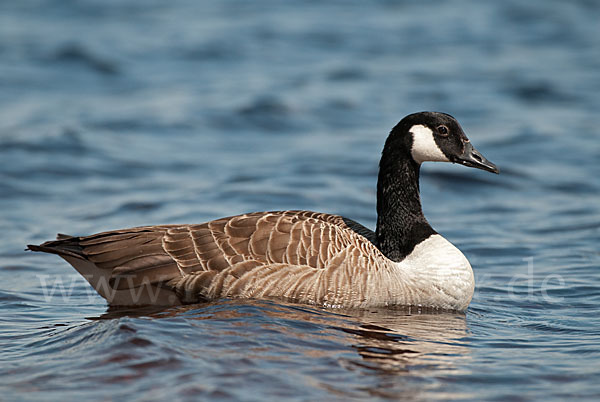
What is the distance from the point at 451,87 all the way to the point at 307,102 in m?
3.97

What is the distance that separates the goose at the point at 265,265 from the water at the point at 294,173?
212 millimetres

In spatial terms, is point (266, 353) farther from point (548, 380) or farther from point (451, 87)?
point (451, 87)

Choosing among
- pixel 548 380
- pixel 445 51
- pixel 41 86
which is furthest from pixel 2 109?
pixel 548 380

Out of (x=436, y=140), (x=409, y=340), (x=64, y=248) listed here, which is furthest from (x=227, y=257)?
(x=436, y=140)

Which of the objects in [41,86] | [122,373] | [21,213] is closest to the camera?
[122,373]

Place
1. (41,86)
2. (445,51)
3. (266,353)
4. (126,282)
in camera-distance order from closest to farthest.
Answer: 1. (266,353)
2. (126,282)
3. (41,86)
4. (445,51)

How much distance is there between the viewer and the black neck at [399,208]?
9211 millimetres

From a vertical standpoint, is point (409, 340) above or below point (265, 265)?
below

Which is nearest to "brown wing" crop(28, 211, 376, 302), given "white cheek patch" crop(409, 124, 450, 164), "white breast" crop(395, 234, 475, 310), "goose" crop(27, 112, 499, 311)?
"goose" crop(27, 112, 499, 311)

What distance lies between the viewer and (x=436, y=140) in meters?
9.19

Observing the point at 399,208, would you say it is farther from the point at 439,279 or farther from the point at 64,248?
the point at 64,248

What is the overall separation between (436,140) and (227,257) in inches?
106

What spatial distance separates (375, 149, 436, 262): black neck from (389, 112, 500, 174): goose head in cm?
20

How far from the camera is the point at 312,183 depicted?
14.8m
